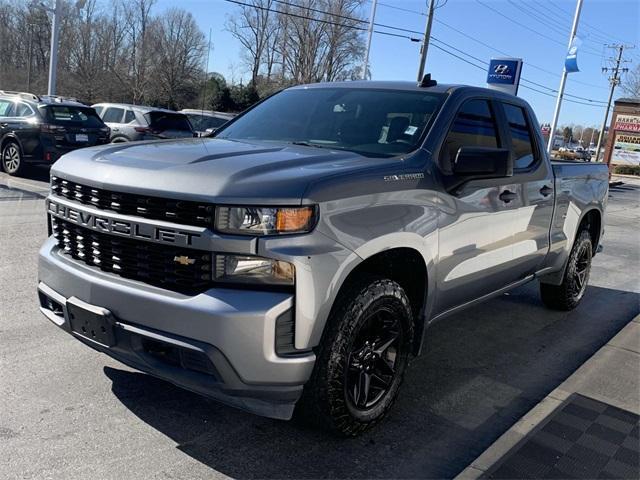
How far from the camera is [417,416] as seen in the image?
3.59 meters

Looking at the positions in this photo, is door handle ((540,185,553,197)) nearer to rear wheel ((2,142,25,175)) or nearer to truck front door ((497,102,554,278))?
truck front door ((497,102,554,278))

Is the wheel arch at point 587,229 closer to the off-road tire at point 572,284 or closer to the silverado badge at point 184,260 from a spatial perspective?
the off-road tire at point 572,284

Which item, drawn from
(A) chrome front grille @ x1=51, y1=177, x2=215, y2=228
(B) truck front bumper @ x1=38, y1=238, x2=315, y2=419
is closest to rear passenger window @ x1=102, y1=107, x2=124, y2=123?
(A) chrome front grille @ x1=51, y1=177, x2=215, y2=228

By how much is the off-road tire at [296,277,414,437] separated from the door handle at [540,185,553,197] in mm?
2077

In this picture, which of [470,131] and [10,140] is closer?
[470,131]

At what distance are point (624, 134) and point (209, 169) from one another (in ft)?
167

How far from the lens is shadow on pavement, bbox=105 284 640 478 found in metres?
3.01

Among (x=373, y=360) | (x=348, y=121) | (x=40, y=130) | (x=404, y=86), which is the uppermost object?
(x=404, y=86)

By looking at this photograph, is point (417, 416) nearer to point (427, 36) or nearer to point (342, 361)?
point (342, 361)

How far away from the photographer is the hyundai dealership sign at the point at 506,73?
1631 cm

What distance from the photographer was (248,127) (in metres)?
4.34

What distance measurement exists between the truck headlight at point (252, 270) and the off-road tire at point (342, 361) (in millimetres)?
402

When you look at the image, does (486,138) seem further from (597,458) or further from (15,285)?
(15,285)

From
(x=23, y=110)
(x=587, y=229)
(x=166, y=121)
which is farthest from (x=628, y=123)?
(x=587, y=229)
